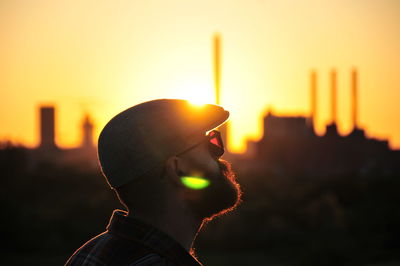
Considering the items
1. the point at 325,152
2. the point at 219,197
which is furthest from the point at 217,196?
the point at 325,152

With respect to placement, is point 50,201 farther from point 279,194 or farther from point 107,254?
point 107,254

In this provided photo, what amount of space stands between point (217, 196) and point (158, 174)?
0.24 metres

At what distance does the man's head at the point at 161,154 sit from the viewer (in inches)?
102

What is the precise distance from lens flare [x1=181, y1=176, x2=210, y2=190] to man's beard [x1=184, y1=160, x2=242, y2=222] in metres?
0.01

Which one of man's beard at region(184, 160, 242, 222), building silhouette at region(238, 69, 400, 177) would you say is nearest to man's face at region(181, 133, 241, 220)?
man's beard at region(184, 160, 242, 222)

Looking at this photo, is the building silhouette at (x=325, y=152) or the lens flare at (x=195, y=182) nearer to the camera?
the lens flare at (x=195, y=182)

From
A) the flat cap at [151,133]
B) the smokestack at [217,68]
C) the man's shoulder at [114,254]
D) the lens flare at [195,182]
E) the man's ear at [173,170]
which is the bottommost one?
the smokestack at [217,68]

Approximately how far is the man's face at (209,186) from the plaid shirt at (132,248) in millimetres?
182

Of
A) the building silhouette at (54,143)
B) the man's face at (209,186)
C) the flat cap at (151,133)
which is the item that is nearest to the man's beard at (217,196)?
the man's face at (209,186)

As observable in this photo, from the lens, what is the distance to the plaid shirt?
7.88ft

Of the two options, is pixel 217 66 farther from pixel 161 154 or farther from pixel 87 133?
pixel 87 133

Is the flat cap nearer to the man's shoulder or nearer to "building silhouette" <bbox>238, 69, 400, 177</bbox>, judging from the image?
the man's shoulder

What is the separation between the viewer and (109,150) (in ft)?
8.81

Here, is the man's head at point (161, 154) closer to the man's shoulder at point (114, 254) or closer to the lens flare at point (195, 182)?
the lens flare at point (195, 182)
